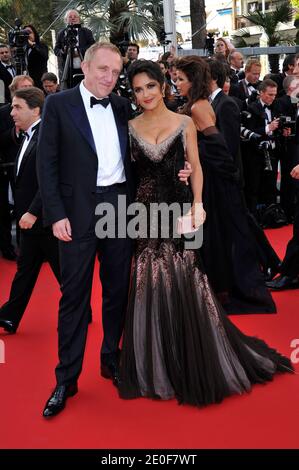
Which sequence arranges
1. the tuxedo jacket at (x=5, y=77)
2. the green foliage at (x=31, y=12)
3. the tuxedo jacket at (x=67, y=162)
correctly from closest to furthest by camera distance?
the tuxedo jacket at (x=67, y=162)
the tuxedo jacket at (x=5, y=77)
the green foliage at (x=31, y=12)

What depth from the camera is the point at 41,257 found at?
3.87m

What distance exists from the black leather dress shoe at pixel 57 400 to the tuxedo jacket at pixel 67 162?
29.5 inches

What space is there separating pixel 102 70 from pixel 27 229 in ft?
4.34

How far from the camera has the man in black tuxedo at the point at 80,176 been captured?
9.04 ft

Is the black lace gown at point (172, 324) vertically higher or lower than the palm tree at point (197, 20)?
lower

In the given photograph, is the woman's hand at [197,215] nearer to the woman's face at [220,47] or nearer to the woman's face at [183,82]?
the woman's face at [183,82]

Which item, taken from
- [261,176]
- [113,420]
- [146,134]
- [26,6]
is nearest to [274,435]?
[113,420]

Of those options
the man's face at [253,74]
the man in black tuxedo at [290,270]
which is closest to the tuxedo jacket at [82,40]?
the man's face at [253,74]

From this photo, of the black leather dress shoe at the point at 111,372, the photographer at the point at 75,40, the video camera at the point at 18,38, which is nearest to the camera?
the black leather dress shoe at the point at 111,372

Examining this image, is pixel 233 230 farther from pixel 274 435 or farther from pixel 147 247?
pixel 274 435

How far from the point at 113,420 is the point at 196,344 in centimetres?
53

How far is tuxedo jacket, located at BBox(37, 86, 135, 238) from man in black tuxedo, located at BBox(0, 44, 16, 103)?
4835mm

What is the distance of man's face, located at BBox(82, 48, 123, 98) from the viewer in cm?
277

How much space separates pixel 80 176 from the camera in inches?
110
